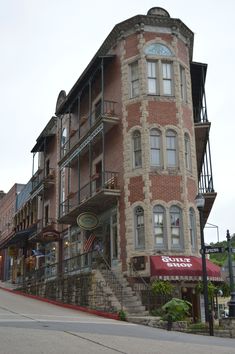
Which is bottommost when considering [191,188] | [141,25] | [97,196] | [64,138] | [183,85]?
[97,196]

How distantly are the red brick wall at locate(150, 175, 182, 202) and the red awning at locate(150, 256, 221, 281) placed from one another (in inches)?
110

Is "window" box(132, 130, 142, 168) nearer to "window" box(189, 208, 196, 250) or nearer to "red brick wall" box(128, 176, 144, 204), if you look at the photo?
"red brick wall" box(128, 176, 144, 204)

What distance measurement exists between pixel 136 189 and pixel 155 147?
7.38 ft

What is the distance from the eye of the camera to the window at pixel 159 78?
80.0ft

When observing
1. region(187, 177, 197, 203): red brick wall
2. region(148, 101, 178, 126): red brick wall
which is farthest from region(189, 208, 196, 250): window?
region(148, 101, 178, 126): red brick wall

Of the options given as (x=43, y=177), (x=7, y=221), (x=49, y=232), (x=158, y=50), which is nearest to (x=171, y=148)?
(x=158, y=50)

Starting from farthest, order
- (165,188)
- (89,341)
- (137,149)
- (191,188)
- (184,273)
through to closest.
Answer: (137,149) → (191,188) → (165,188) → (184,273) → (89,341)

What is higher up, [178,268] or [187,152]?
[187,152]

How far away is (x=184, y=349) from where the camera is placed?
35.3 feet

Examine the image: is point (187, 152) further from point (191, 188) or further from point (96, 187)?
point (96, 187)

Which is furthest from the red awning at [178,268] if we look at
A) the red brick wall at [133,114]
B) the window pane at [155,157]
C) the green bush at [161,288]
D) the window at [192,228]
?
the red brick wall at [133,114]

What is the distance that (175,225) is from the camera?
2245 cm

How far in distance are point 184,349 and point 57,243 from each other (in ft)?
78.1

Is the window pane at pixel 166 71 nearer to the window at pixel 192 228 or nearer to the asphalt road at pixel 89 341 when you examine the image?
the window at pixel 192 228
